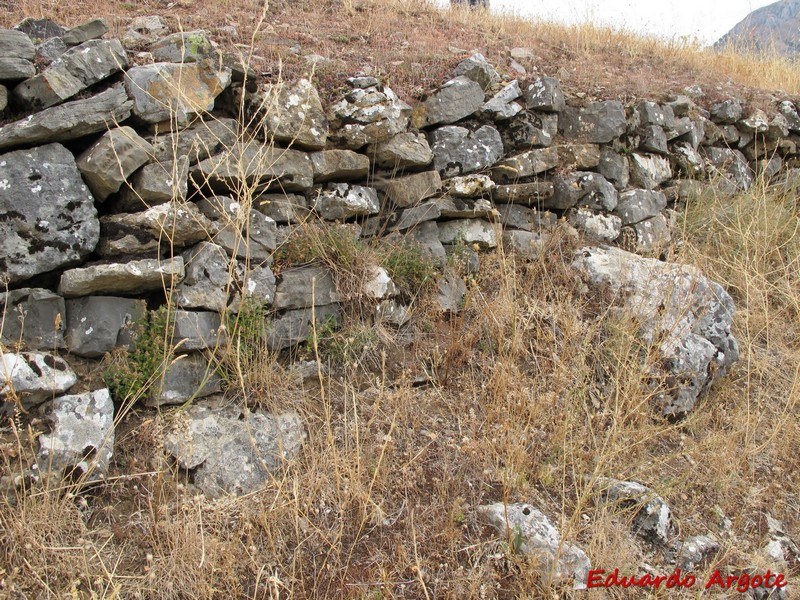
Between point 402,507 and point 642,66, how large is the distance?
707 cm

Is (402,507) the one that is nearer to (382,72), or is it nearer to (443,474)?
(443,474)

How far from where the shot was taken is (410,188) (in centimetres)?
478

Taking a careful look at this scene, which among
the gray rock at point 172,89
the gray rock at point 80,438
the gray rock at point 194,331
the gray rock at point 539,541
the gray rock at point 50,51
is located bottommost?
the gray rock at point 539,541

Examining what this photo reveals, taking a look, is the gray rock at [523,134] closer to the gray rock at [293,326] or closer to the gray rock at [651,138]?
the gray rock at [651,138]

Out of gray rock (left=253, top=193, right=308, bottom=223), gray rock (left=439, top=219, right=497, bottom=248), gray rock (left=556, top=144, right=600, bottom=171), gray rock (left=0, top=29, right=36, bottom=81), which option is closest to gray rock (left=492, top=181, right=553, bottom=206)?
gray rock (left=439, top=219, right=497, bottom=248)

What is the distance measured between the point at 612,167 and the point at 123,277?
4.32 meters

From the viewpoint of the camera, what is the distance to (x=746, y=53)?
9539mm

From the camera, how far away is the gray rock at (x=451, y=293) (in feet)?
15.1

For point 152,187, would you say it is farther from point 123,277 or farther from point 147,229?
point 123,277

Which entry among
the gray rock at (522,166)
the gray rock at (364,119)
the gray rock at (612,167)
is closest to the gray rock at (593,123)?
the gray rock at (612,167)

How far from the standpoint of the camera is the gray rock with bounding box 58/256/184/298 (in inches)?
135

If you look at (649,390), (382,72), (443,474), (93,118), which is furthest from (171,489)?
(382,72)

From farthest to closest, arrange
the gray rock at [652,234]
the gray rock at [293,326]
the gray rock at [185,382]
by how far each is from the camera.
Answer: the gray rock at [652,234] → the gray rock at [293,326] → the gray rock at [185,382]

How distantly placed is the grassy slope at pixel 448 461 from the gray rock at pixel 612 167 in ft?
3.03
